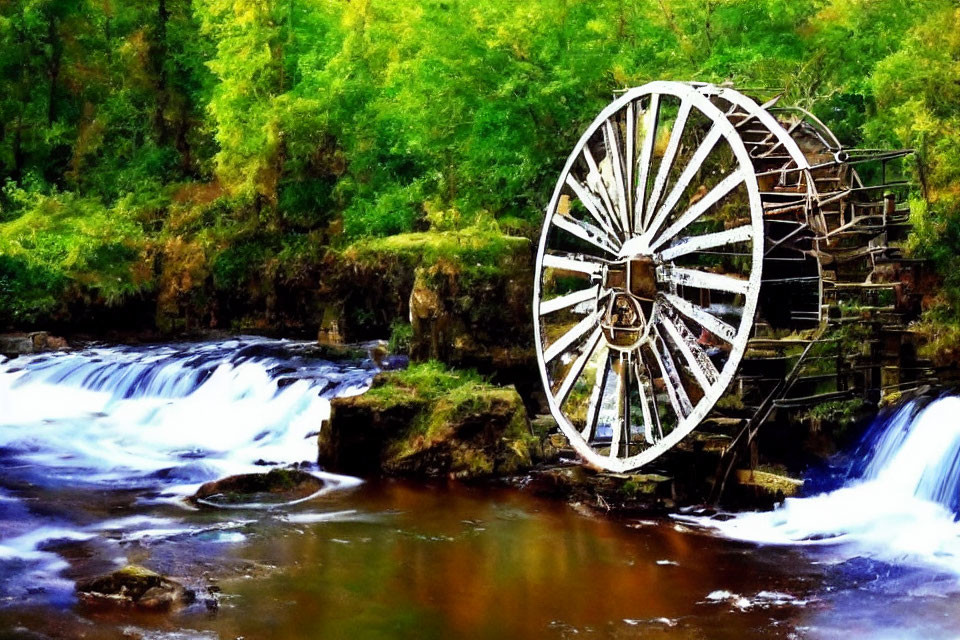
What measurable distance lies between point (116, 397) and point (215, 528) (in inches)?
313

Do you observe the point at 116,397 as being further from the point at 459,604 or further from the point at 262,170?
the point at 459,604

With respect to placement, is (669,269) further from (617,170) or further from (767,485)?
(767,485)

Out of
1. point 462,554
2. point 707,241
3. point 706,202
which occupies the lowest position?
point 462,554

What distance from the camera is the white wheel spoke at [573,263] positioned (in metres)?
14.9

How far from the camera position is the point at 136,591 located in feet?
31.5

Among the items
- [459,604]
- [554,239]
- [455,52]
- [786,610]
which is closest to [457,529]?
[459,604]

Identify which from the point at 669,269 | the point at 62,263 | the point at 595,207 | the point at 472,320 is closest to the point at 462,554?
the point at 669,269

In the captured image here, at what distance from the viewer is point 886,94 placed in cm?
1700

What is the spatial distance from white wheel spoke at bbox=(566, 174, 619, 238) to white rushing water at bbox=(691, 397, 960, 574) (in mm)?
4255

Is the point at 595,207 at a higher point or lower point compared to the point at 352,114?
lower

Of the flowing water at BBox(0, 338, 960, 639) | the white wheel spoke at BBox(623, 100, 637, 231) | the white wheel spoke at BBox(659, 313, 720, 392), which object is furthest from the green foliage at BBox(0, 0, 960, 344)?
the flowing water at BBox(0, 338, 960, 639)

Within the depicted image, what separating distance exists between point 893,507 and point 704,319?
2.85 meters

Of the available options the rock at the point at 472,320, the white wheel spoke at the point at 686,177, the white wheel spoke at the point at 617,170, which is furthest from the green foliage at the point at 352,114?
the white wheel spoke at the point at 686,177

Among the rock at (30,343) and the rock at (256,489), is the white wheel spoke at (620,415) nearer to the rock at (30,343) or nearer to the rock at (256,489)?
the rock at (256,489)
